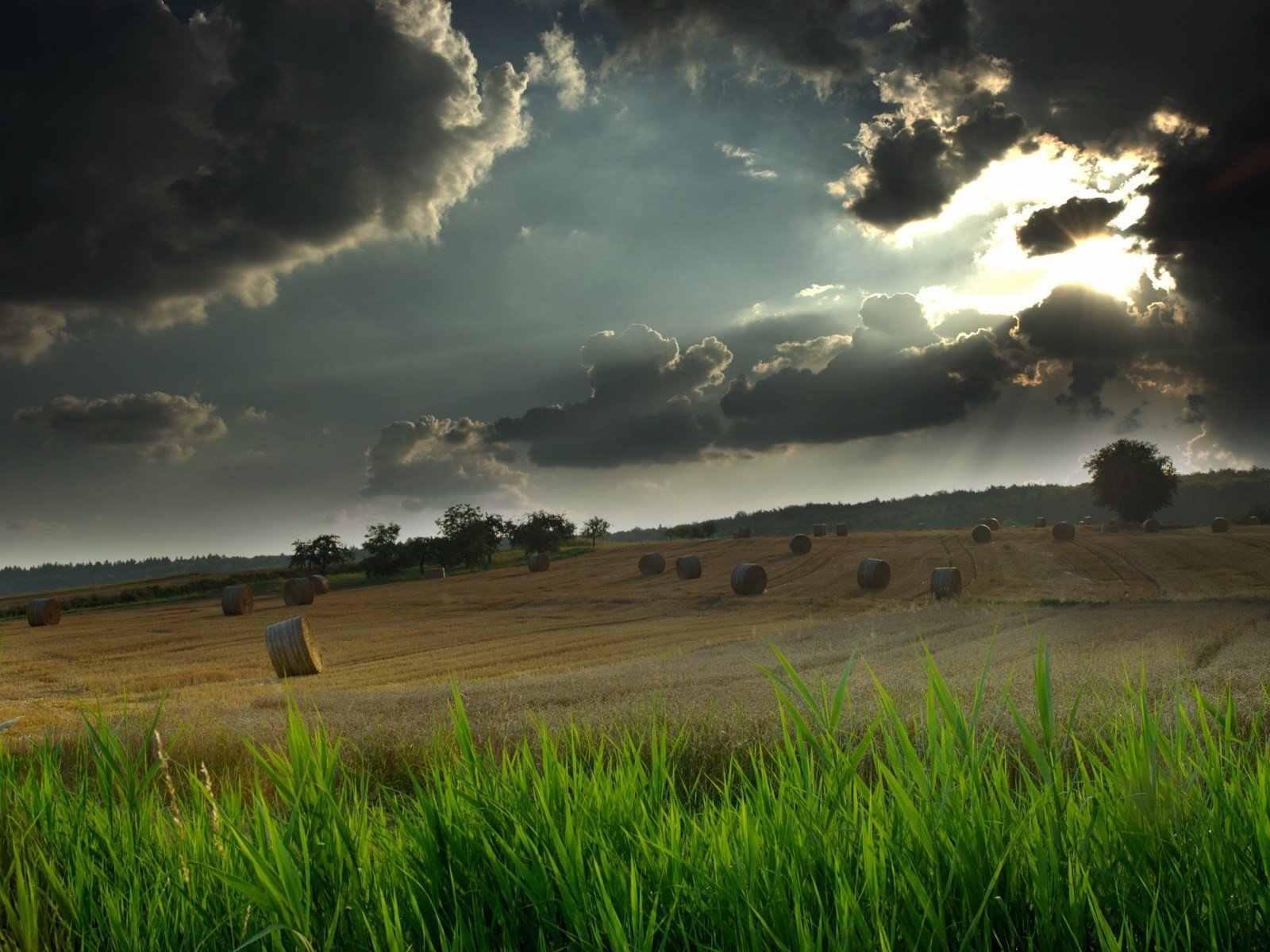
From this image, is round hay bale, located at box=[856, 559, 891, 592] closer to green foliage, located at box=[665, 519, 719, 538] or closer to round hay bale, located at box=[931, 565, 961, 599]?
round hay bale, located at box=[931, 565, 961, 599]

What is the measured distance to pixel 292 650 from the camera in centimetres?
1805

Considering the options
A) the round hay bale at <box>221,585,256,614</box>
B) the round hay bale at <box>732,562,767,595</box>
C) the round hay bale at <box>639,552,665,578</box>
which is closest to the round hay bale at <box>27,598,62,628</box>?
the round hay bale at <box>221,585,256,614</box>

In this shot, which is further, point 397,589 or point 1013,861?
point 397,589

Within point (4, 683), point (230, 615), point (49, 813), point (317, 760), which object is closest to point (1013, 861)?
point (317, 760)

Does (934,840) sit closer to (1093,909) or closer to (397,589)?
(1093,909)

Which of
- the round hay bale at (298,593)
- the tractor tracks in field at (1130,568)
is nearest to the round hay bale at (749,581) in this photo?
the tractor tracks in field at (1130,568)

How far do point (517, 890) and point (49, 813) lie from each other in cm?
200

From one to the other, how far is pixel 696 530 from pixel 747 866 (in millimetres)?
82821

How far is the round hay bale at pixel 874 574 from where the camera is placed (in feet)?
113

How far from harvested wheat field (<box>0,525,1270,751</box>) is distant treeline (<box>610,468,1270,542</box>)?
48.5 meters

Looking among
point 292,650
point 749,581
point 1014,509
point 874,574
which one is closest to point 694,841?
point 292,650

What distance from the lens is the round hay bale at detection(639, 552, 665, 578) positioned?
44625mm

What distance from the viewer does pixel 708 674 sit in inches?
376

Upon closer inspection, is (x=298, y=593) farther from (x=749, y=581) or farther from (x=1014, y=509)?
(x=1014, y=509)
